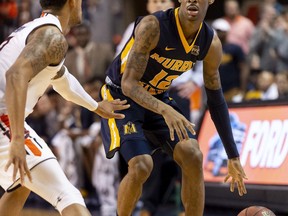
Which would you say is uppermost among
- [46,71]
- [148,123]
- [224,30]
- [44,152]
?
[46,71]

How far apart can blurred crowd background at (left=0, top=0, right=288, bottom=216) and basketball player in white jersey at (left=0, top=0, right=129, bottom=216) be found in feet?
13.2

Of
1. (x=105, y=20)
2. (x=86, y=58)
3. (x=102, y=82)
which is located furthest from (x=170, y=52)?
(x=105, y=20)

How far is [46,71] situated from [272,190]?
4.07 meters

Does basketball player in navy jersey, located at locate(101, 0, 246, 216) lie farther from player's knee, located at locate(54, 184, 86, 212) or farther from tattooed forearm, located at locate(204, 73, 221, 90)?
Answer: player's knee, located at locate(54, 184, 86, 212)

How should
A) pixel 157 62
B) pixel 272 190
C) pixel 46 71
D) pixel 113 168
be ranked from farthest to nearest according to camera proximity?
pixel 113 168 → pixel 272 190 → pixel 157 62 → pixel 46 71

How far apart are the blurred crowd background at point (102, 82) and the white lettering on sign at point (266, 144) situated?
2.98ft

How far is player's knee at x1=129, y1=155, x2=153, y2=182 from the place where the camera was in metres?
5.79

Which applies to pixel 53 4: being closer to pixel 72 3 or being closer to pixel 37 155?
pixel 72 3

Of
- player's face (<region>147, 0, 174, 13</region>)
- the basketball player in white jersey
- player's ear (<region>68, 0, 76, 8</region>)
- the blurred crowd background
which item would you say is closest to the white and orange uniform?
the basketball player in white jersey

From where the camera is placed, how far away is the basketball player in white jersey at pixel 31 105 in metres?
4.29

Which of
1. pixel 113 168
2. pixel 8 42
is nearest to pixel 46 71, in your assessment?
pixel 8 42

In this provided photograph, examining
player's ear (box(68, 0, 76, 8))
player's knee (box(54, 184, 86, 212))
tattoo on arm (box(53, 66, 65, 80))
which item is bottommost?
player's knee (box(54, 184, 86, 212))

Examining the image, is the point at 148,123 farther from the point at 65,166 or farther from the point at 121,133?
the point at 65,166

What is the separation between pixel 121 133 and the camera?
6082mm
